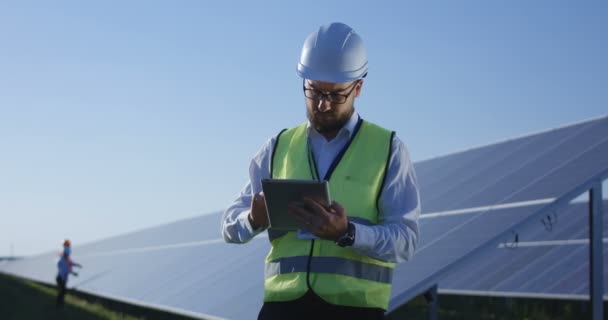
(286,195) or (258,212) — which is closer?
(286,195)

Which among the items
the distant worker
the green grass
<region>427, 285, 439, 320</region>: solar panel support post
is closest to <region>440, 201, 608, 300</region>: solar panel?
<region>427, 285, 439, 320</region>: solar panel support post

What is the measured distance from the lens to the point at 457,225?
924 centimetres

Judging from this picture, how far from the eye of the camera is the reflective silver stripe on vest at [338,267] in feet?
11.1

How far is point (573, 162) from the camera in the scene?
28.2ft

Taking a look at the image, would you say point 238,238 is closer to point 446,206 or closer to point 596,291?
point 596,291

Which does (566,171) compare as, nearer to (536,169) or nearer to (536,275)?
(536,169)

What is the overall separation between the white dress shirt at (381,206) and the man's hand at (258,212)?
5cm

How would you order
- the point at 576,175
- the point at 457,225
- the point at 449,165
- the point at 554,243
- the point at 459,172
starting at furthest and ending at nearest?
the point at 554,243, the point at 449,165, the point at 459,172, the point at 457,225, the point at 576,175

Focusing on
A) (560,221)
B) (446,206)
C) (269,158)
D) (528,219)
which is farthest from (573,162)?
(560,221)

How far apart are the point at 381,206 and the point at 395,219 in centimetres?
10

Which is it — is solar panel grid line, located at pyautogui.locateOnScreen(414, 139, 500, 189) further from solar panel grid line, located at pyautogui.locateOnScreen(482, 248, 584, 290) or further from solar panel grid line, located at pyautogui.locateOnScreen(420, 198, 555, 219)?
solar panel grid line, located at pyautogui.locateOnScreen(482, 248, 584, 290)

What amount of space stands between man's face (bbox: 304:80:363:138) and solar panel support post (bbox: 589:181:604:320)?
15.5 feet

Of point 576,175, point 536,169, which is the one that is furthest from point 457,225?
point 576,175

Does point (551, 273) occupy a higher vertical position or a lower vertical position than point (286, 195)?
lower
